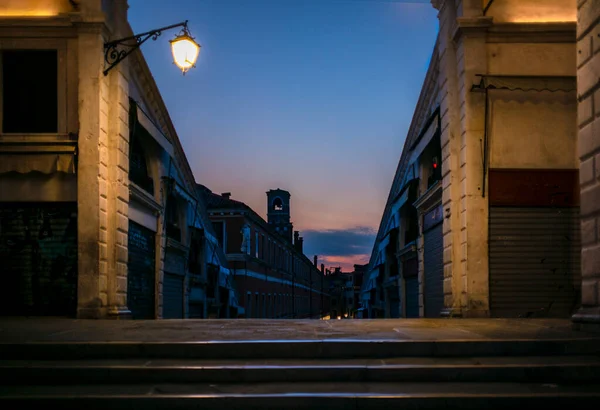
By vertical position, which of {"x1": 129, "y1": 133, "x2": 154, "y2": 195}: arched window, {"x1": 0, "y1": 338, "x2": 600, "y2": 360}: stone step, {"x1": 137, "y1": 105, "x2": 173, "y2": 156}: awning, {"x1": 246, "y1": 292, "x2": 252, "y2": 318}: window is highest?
{"x1": 137, "y1": 105, "x2": 173, "y2": 156}: awning

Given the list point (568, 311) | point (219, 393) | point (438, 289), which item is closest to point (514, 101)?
point (568, 311)

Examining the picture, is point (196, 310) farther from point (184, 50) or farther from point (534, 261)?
point (534, 261)

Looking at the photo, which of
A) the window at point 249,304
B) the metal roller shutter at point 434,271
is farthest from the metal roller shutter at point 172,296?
the window at point 249,304

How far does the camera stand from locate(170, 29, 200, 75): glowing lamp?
1152cm

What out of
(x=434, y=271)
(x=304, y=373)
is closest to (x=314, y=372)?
(x=304, y=373)

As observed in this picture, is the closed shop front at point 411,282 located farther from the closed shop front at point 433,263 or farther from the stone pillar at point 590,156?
the stone pillar at point 590,156

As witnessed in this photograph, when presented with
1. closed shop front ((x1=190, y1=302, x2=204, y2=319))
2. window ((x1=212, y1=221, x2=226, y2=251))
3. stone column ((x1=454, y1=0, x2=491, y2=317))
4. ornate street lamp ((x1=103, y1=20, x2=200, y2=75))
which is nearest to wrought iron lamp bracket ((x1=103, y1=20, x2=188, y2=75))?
ornate street lamp ((x1=103, y1=20, x2=200, y2=75))

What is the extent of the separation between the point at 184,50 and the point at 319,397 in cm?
846

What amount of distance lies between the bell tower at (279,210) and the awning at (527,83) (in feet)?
198

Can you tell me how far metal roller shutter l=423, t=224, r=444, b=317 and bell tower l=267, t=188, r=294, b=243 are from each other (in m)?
55.4

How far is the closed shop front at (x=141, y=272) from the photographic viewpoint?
1348 cm

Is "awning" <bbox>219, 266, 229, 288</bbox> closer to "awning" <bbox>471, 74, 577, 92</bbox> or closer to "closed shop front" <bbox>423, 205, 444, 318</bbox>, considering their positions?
"closed shop front" <bbox>423, 205, 444, 318</bbox>

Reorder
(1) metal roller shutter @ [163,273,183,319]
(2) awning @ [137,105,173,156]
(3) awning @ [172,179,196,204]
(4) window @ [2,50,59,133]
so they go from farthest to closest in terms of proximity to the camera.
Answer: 1. (3) awning @ [172,179,196,204]
2. (1) metal roller shutter @ [163,273,183,319]
3. (2) awning @ [137,105,173,156]
4. (4) window @ [2,50,59,133]

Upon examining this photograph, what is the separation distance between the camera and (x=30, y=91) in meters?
11.4
